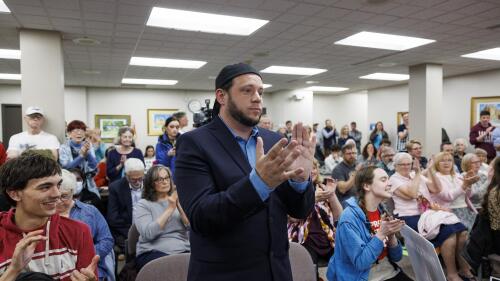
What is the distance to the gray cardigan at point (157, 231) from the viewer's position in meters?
2.44

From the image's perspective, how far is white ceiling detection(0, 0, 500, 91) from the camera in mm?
4262

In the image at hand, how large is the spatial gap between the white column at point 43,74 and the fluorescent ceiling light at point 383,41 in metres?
4.52

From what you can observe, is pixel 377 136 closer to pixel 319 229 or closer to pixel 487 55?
pixel 487 55

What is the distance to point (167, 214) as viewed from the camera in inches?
97.0

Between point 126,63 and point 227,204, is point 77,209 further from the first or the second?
point 126,63

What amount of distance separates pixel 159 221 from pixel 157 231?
0.22 feet

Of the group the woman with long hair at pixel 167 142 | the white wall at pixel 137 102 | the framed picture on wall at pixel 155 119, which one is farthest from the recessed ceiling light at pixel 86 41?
the framed picture on wall at pixel 155 119

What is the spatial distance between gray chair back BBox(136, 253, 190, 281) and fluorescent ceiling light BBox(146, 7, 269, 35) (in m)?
3.65

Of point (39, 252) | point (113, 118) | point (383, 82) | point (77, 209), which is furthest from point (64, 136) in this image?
point (383, 82)

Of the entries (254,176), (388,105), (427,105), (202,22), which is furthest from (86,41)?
(388,105)

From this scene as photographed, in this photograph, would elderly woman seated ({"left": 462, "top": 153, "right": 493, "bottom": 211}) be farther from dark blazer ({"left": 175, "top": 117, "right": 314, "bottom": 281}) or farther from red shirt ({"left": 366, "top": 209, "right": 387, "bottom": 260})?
dark blazer ({"left": 175, "top": 117, "right": 314, "bottom": 281})

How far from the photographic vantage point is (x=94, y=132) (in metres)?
6.05

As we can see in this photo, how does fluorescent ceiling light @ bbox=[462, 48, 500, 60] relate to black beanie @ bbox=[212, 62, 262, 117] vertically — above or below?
above

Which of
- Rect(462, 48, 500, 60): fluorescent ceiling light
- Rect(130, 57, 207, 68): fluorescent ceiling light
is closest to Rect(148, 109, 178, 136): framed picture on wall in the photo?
Rect(130, 57, 207, 68): fluorescent ceiling light
